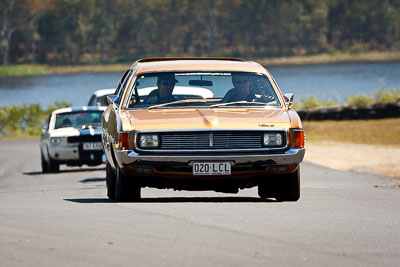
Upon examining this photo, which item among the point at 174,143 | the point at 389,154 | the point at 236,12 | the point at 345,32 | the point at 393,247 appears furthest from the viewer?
the point at 345,32

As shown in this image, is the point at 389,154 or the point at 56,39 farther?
the point at 56,39

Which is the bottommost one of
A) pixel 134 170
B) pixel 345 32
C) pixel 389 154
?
pixel 345 32

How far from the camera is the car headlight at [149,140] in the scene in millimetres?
9539

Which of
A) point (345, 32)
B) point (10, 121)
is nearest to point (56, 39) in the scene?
point (345, 32)

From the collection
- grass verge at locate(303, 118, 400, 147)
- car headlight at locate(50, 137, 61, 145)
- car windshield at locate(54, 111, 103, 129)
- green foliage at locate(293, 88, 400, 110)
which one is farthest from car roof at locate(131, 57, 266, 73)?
green foliage at locate(293, 88, 400, 110)

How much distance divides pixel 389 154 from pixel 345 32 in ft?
422

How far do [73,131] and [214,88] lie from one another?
9.75 metres

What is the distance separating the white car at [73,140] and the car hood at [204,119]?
31.8 ft

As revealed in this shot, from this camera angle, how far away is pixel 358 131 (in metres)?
30.7

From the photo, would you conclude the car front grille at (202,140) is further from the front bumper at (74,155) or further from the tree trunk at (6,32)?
the tree trunk at (6,32)

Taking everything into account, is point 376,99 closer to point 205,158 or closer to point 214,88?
point 214,88

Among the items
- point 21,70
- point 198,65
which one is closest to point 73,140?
point 198,65

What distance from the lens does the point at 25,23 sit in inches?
5054

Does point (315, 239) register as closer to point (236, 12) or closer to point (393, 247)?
point (393, 247)
